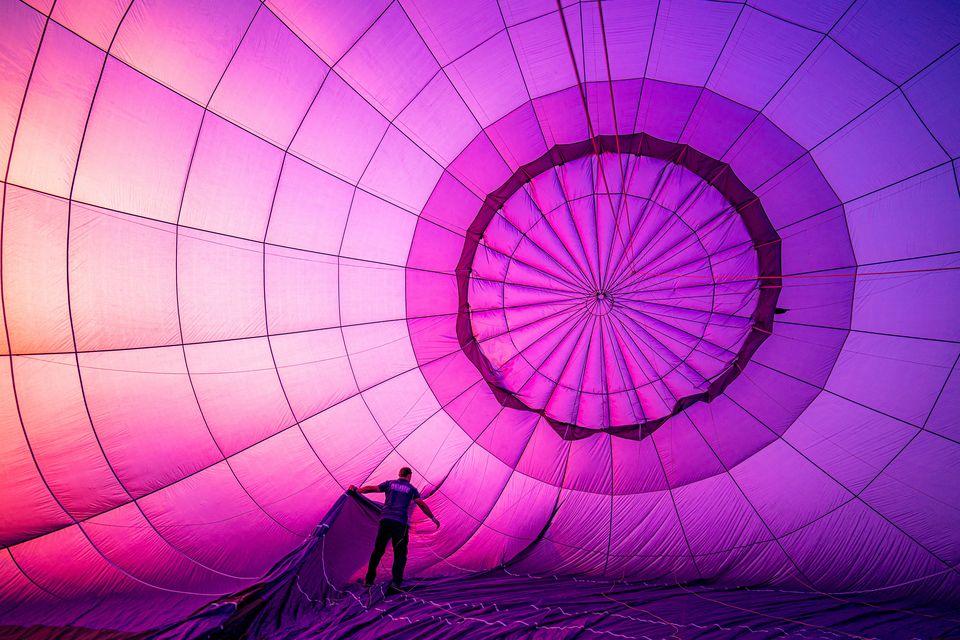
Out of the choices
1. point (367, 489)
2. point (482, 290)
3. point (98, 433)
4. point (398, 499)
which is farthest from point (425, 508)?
point (98, 433)

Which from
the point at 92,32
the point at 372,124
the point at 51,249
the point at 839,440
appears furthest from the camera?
the point at 839,440

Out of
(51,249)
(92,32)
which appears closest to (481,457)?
(51,249)

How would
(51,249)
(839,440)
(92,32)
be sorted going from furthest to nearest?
(839,440)
(51,249)
(92,32)

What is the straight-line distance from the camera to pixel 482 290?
447cm

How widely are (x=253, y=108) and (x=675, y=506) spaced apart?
14.7ft

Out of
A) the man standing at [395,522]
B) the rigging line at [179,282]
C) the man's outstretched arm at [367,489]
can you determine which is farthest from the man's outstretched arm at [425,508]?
the rigging line at [179,282]

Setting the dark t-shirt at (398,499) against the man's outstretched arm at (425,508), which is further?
the man's outstretched arm at (425,508)

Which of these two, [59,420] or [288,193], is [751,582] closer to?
[288,193]

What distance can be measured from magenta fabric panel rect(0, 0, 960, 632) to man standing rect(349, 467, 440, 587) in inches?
13.1

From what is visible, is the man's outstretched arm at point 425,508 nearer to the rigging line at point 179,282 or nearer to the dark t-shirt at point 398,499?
the dark t-shirt at point 398,499

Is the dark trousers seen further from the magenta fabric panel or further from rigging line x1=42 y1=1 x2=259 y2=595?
rigging line x1=42 y1=1 x2=259 y2=595

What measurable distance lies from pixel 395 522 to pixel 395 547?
237 millimetres

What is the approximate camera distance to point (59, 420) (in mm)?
3838

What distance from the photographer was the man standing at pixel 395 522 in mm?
4133
